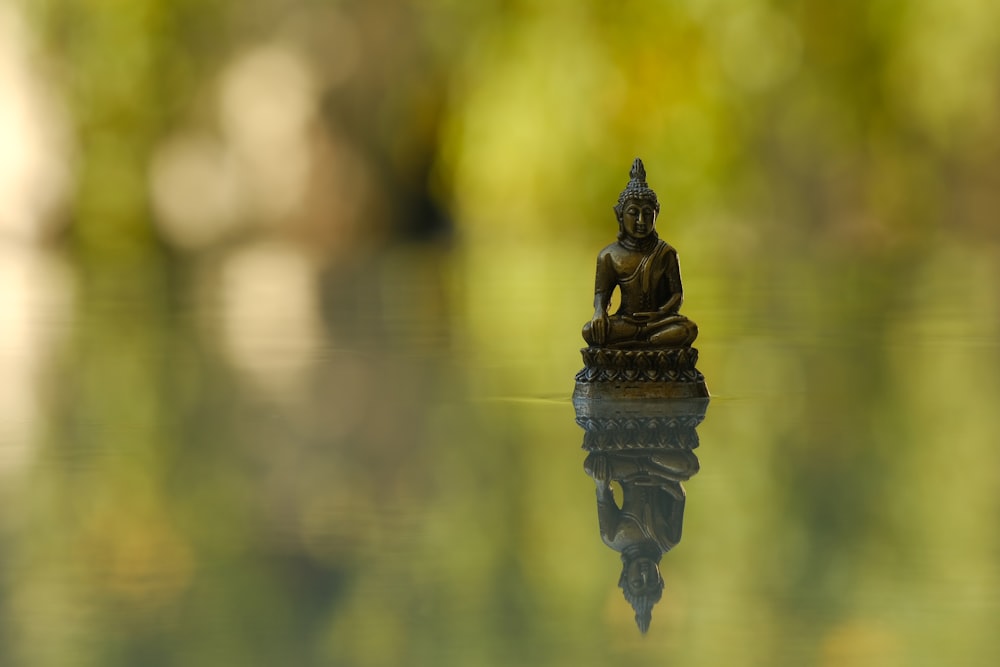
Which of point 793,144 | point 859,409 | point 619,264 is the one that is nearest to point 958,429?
point 859,409

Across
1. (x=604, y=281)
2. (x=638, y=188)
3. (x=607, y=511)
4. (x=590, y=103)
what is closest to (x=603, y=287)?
(x=604, y=281)

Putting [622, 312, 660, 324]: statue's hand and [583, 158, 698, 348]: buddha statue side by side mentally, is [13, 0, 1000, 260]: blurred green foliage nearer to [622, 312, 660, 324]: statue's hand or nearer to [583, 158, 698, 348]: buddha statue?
[583, 158, 698, 348]: buddha statue

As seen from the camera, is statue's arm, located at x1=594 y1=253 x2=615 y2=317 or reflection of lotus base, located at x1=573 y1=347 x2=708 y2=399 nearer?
reflection of lotus base, located at x1=573 y1=347 x2=708 y2=399

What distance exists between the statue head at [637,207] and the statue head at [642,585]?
1841 millimetres

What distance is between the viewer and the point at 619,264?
415cm

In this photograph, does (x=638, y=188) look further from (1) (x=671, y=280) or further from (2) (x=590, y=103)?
(2) (x=590, y=103)

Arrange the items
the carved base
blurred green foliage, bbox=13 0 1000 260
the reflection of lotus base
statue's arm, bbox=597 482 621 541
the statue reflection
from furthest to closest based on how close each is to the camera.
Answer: blurred green foliage, bbox=13 0 1000 260
the reflection of lotus base
the carved base
statue's arm, bbox=597 482 621 541
the statue reflection

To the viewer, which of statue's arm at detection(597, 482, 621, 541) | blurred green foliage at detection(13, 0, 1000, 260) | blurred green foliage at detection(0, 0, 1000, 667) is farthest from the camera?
blurred green foliage at detection(13, 0, 1000, 260)

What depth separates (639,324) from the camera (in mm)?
4059

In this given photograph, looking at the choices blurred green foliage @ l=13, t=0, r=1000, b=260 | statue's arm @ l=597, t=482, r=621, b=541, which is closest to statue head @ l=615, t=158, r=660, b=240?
statue's arm @ l=597, t=482, r=621, b=541

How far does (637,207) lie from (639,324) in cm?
29

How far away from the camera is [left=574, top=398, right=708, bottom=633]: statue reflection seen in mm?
2301

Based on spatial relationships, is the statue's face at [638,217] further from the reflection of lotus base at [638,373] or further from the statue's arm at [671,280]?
the reflection of lotus base at [638,373]

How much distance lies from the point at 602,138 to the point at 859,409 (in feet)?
A: 36.1
